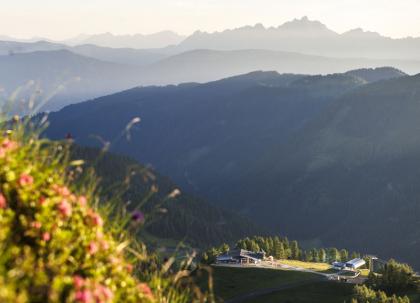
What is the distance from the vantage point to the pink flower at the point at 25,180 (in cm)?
1040

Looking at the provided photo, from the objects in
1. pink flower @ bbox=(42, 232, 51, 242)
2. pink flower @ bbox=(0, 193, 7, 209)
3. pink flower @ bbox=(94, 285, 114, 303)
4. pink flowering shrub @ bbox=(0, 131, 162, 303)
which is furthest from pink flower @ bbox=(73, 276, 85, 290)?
pink flower @ bbox=(0, 193, 7, 209)

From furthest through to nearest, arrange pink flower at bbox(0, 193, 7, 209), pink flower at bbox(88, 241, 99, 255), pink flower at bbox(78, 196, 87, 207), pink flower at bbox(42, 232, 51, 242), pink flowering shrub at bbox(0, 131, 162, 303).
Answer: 1. pink flower at bbox(78, 196, 87, 207)
2. pink flower at bbox(88, 241, 99, 255)
3. pink flower at bbox(42, 232, 51, 242)
4. pink flower at bbox(0, 193, 7, 209)
5. pink flowering shrub at bbox(0, 131, 162, 303)

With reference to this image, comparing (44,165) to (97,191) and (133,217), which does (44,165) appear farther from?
(133,217)

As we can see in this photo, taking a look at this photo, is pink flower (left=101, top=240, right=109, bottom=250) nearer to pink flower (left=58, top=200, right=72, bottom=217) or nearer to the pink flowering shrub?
the pink flowering shrub

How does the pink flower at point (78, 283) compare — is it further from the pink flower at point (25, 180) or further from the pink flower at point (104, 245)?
the pink flower at point (25, 180)

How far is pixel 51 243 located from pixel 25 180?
1.17 meters

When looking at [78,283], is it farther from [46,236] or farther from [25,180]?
[25,180]

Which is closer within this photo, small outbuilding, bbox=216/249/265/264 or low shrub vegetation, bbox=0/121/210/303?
low shrub vegetation, bbox=0/121/210/303

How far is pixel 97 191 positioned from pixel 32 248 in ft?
9.60

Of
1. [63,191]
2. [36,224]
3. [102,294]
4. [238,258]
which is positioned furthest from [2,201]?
[238,258]

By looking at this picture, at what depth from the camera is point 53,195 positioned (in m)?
10.8

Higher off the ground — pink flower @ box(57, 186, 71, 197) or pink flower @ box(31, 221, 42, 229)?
pink flower @ box(57, 186, 71, 197)

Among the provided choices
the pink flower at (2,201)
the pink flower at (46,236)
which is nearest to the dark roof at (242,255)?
the pink flower at (46,236)

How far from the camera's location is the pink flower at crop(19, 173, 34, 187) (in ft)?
34.1
